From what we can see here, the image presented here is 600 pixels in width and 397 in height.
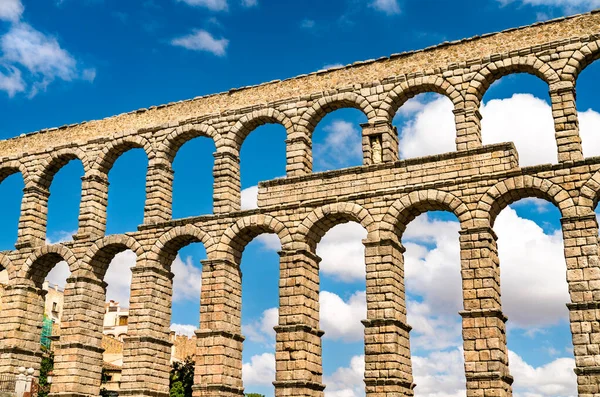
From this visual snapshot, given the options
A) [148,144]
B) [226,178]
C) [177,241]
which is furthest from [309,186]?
[148,144]

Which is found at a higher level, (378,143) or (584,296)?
(378,143)

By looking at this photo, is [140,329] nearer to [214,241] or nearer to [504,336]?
[214,241]

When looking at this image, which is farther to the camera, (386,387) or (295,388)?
(295,388)

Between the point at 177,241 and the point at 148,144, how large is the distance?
12.9ft

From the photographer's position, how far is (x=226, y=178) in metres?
23.9

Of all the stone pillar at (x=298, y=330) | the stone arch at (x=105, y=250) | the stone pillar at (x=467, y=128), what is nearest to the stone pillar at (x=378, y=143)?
the stone pillar at (x=467, y=128)

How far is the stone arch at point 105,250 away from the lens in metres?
24.5

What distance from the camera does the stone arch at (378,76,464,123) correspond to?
2186cm

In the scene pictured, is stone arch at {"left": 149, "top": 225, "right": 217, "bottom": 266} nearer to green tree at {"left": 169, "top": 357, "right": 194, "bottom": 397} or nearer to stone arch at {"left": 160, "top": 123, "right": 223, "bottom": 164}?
stone arch at {"left": 160, "top": 123, "right": 223, "bottom": 164}

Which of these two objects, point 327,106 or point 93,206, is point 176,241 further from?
point 327,106

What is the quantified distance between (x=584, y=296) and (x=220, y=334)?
9.95 meters

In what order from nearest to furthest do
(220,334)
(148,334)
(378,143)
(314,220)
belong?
(220,334), (314,220), (378,143), (148,334)

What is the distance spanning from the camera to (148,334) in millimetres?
22938

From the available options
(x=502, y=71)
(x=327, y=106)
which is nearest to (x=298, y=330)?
(x=327, y=106)
